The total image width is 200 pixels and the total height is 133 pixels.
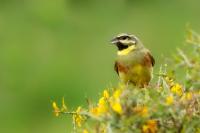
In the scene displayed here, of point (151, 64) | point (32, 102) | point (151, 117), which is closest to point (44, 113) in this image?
point (32, 102)

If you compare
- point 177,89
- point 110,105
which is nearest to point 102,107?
point 110,105

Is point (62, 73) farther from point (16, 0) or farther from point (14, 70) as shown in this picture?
point (16, 0)

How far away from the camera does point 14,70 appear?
12.0 metres

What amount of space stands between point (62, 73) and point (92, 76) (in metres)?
0.35

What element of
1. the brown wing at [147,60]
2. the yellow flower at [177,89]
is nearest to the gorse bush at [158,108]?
the yellow flower at [177,89]

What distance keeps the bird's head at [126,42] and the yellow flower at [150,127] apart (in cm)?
212

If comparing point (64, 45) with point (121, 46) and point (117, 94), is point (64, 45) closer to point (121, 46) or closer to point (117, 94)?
point (121, 46)

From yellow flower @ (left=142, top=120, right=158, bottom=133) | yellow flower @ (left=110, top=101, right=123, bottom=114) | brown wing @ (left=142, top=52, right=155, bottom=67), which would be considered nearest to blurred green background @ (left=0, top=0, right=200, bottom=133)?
brown wing @ (left=142, top=52, right=155, bottom=67)

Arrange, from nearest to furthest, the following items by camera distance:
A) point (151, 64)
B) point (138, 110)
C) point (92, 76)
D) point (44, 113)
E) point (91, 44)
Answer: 1. point (138, 110)
2. point (151, 64)
3. point (44, 113)
4. point (92, 76)
5. point (91, 44)

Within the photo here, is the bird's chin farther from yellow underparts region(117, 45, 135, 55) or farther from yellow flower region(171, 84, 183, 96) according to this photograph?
yellow flower region(171, 84, 183, 96)

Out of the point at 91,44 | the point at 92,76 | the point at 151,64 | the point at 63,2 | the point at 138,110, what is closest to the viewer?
the point at 138,110

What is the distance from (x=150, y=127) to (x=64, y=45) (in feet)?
27.7

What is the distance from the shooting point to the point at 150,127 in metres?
4.16

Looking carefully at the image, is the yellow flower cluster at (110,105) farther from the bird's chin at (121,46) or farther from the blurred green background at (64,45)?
the blurred green background at (64,45)
